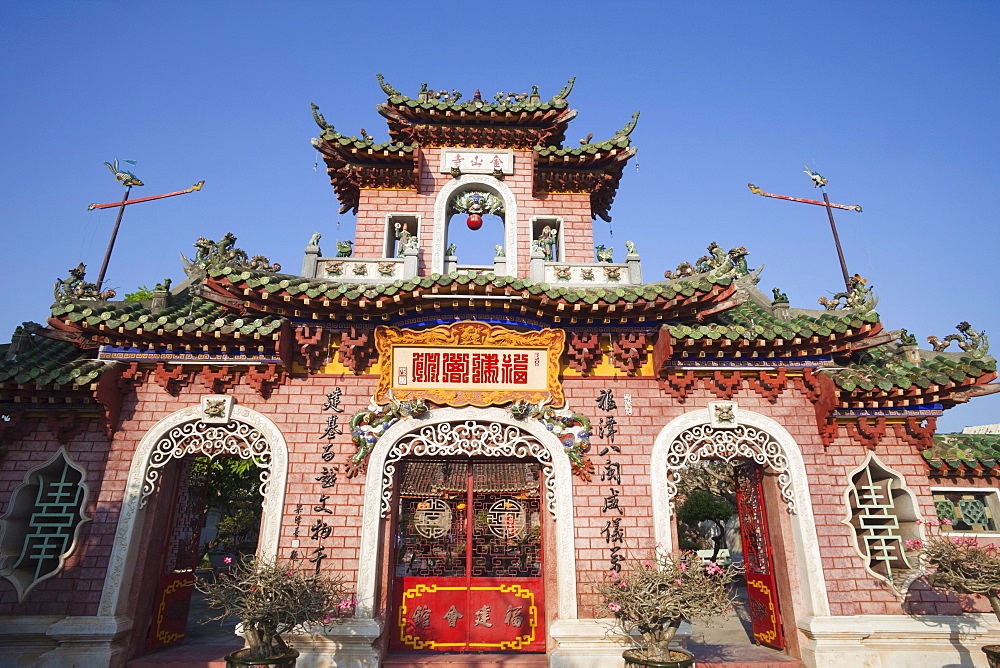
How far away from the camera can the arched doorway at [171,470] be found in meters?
7.98

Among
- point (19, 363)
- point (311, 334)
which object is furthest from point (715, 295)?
point (19, 363)

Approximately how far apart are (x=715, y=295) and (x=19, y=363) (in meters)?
10.8

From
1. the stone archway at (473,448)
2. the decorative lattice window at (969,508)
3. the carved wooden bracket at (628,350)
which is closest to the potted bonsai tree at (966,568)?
the decorative lattice window at (969,508)

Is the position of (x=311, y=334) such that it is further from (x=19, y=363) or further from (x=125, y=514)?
(x=19, y=363)

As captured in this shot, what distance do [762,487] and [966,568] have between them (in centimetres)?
276

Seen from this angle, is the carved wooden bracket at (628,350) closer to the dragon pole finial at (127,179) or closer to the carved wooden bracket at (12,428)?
the carved wooden bracket at (12,428)

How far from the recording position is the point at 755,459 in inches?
343

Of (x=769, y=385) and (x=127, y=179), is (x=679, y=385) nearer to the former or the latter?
(x=769, y=385)

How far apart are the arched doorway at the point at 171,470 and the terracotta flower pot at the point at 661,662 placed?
5.21 meters

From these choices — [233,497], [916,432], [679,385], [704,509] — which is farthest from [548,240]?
[704,509]

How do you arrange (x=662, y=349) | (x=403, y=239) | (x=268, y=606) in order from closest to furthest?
(x=268, y=606) → (x=662, y=349) → (x=403, y=239)

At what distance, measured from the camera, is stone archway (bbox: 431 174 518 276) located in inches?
423

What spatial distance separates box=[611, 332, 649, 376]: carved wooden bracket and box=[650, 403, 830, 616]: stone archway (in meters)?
1.11

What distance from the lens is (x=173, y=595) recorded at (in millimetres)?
8984
